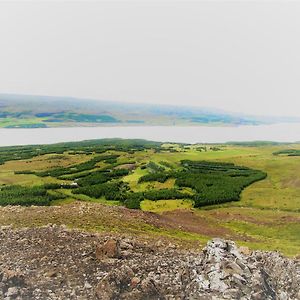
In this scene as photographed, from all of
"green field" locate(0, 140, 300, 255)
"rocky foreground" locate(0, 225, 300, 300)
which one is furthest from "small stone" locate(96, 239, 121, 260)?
"green field" locate(0, 140, 300, 255)

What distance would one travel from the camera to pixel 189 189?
36.8m

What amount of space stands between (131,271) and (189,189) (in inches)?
890

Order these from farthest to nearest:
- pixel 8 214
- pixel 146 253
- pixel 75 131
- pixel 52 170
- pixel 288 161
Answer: pixel 75 131 < pixel 288 161 < pixel 52 170 < pixel 8 214 < pixel 146 253

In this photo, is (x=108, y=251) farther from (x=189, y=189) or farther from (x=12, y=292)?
(x=189, y=189)

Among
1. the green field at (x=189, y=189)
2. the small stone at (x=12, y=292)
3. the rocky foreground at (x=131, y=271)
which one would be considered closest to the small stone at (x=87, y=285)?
the rocky foreground at (x=131, y=271)

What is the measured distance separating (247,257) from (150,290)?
12.9 feet

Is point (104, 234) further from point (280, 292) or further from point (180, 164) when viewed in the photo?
point (180, 164)

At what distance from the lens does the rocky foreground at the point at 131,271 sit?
13.4 meters

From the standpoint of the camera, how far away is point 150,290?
1364 cm

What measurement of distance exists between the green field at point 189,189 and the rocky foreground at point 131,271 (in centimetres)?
539

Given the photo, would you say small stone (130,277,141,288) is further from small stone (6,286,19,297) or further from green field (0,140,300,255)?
green field (0,140,300,255)

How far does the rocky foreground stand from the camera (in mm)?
13367

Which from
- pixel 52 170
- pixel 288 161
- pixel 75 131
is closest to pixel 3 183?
pixel 52 170

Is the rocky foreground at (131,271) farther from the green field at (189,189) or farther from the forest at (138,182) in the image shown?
the forest at (138,182)
